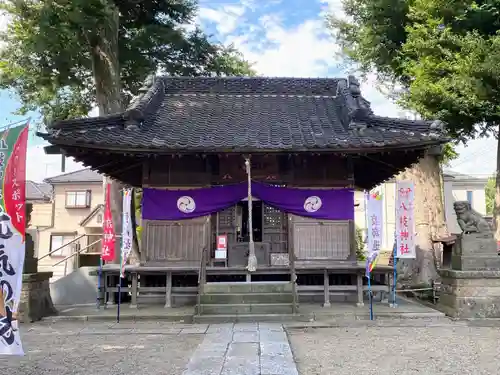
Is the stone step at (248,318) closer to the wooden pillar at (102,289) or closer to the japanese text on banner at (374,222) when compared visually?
the japanese text on banner at (374,222)

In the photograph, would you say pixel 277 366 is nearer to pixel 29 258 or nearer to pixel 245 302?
pixel 245 302

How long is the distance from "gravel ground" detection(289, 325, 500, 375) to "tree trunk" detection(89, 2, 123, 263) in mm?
10048

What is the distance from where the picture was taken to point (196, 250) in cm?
1111

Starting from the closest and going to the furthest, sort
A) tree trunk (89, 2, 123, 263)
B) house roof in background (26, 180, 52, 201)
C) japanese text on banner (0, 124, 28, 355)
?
japanese text on banner (0, 124, 28, 355) < tree trunk (89, 2, 123, 263) < house roof in background (26, 180, 52, 201)

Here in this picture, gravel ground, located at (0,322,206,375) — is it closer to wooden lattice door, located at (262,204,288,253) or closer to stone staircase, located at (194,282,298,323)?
stone staircase, located at (194,282,298,323)

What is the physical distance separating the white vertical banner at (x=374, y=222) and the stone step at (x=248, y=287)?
2.14m

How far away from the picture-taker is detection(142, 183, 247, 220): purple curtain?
11.0 metres

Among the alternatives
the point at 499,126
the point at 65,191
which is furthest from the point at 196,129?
the point at 65,191

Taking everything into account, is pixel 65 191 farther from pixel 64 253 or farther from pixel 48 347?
pixel 48 347

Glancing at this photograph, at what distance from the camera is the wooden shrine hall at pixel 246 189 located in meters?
10.2

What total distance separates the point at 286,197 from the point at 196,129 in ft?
10.2

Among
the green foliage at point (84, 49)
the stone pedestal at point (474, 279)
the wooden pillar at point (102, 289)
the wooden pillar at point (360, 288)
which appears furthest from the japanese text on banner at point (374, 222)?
the green foliage at point (84, 49)

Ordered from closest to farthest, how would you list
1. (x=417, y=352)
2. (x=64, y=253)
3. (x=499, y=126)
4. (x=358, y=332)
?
(x=417, y=352) → (x=358, y=332) → (x=499, y=126) → (x=64, y=253)

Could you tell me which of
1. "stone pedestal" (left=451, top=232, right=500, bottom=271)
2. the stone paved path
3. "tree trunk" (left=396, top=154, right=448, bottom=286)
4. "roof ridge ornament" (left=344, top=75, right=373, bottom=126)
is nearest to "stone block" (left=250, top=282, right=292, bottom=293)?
the stone paved path
